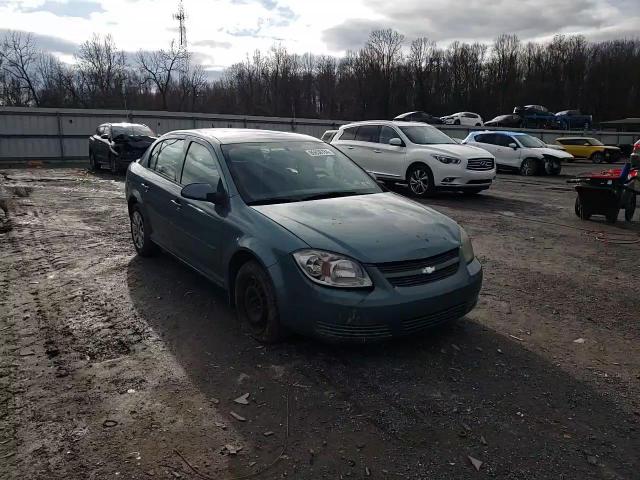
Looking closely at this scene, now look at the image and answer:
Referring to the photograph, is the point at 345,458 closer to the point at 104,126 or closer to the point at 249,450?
the point at 249,450

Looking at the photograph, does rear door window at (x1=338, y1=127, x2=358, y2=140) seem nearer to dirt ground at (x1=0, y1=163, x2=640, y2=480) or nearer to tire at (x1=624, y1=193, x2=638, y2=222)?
tire at (x1=624, y1=193, x2=638, y2=222)

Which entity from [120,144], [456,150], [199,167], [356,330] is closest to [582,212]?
[456,150]

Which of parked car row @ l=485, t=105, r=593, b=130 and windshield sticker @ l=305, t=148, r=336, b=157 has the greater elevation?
parked car row @ l=485, t=105, r=593, b=130

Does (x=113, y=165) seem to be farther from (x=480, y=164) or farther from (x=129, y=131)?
(x=480, y=164)

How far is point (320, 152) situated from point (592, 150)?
29.6 metres

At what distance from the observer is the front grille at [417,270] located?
3.35 m

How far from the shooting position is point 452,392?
315cm

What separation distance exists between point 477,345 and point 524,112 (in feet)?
167

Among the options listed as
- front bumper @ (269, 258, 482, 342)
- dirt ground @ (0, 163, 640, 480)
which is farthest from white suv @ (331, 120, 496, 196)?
front bumper @ (269, 258, 482, 342)

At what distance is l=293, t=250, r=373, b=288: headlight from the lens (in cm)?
331

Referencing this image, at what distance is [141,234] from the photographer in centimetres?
609

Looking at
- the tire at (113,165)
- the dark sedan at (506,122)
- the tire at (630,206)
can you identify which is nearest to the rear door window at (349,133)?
the tire at (630,206)

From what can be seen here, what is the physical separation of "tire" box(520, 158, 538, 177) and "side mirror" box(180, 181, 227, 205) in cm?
1795

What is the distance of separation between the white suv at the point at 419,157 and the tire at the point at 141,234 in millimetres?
7295
